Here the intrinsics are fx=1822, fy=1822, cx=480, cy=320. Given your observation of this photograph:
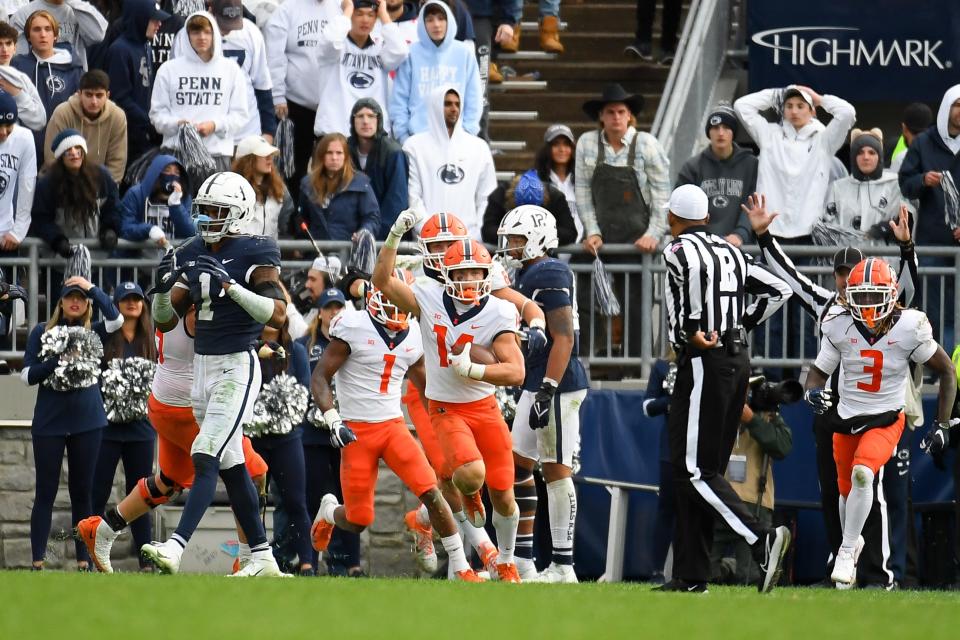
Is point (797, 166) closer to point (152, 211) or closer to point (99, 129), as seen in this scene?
point (152, 211)

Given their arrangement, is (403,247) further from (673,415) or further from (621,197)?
(673,415)

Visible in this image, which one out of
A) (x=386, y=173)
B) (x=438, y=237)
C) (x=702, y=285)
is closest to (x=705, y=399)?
(x=702, y=285)

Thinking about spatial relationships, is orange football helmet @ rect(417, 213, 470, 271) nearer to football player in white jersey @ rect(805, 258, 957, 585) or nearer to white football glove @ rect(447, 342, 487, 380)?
white football glove @ rect(447, 342, 487, 380)

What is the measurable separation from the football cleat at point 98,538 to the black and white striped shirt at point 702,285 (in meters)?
3.62

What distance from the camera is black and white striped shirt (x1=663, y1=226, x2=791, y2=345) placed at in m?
9.91

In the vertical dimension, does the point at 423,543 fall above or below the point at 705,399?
below

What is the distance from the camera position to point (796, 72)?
16469mm

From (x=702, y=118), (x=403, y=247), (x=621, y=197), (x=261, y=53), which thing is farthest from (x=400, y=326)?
(x=702, y=118)

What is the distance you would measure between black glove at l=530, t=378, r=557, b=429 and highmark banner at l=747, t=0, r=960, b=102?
604 centimetres

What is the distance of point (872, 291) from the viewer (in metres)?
12.3

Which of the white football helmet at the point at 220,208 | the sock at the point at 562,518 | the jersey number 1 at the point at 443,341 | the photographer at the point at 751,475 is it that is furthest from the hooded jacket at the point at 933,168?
the white football helmet at the point at 220,208

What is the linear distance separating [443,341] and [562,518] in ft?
5.67

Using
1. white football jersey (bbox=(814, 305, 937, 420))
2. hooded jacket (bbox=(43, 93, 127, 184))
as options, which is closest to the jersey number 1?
white football jersey (bbox=(814, 305, 937, 420))

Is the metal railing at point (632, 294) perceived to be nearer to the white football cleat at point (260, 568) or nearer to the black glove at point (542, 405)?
the black glove at point (542, 405)
